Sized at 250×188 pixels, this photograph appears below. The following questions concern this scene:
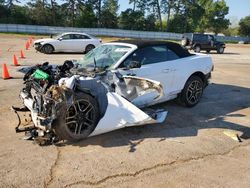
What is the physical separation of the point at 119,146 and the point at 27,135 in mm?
1583

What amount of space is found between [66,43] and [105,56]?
14.1 m

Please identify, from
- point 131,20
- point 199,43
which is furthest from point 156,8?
point 199,43

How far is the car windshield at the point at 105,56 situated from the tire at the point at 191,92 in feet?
5.84

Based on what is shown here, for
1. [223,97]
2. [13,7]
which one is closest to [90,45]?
[223,97]

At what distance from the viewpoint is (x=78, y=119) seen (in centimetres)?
502

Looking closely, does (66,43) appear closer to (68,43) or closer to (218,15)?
(68,43)

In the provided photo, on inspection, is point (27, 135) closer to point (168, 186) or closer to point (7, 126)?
point (7, 126)

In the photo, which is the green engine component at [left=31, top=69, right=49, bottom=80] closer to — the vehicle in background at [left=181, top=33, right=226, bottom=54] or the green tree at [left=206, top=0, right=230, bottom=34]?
the vehicle in background at [left=181, top=33, right=226, bottom=54]

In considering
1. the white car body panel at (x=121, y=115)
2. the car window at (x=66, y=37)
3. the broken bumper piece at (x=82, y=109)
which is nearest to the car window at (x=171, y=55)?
the broken bumper piece at (x=82, y=109)

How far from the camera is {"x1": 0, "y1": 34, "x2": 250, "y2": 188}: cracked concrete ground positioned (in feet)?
13.2

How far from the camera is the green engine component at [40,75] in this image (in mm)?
5294

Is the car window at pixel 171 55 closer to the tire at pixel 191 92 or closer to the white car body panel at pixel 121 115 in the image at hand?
the tire at pixel 191 92

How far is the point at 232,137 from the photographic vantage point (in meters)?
5.63

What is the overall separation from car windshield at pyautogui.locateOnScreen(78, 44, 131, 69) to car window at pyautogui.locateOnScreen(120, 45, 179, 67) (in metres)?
0.20
